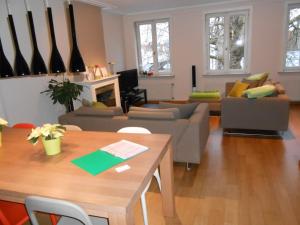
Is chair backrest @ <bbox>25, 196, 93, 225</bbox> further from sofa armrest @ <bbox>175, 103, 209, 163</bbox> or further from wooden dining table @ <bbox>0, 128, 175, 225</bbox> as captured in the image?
sofa armrest @ <bbox>175, 103, 209, 163</bbox>

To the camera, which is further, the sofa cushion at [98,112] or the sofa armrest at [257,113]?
the sofa armrest at [257,113]

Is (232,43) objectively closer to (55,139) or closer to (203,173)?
(203,173)

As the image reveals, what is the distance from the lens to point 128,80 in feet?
20.5

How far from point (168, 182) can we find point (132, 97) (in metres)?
4.37

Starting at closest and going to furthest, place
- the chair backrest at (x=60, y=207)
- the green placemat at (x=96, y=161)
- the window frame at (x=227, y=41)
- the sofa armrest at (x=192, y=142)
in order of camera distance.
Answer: the chair backrest at (x=60, y=207), the green placemat at (x=96, y=161), the sofa armrest at (x=192, y=142), the window frame at (x=227, y=41)

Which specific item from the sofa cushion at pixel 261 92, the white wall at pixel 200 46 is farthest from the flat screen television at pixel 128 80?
the sofa cushion at pixel 261 92

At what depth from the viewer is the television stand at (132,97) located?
232 inches

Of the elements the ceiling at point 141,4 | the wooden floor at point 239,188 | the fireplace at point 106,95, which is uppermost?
the ceiling at point 141,4

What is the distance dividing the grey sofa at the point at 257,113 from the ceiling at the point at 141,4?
115 inches

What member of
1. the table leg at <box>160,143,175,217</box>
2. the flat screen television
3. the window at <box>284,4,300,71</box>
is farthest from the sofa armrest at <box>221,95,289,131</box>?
the flat screen television

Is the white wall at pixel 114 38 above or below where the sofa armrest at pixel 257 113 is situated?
above

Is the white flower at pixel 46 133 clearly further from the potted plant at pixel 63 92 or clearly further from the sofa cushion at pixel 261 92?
the sofa cushion at pixel 261 92

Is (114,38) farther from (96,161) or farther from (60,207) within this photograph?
(60,207)

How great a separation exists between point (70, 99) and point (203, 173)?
8.72ft
